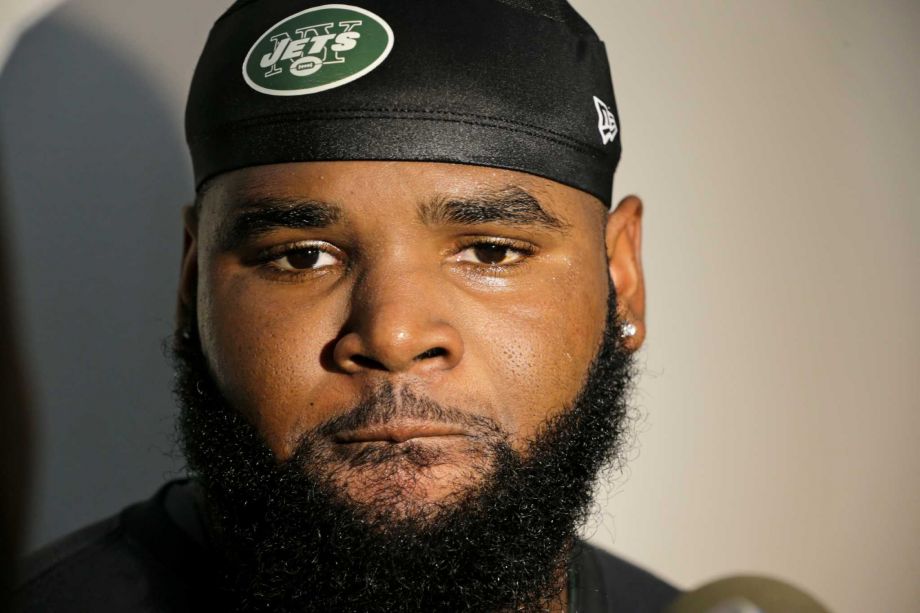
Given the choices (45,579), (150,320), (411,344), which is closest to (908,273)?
(411,344)

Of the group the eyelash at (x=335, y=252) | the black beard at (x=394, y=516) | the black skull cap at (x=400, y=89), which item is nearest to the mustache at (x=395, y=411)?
the black beard at (x=394, y=516)

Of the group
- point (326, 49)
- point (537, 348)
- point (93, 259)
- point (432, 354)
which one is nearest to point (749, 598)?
point (537, 348)

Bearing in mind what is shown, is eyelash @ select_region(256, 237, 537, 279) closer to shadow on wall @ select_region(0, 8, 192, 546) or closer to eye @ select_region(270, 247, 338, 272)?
eye @ select_region(270, 247, 338, 272)

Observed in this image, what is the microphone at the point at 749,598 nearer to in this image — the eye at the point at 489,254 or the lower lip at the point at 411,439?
the lower lip at the point at 411,439

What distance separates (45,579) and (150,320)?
2.63 feet

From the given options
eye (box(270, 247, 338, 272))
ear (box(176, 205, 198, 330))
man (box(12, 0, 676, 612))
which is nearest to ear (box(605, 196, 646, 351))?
man (box(12, 0, 676, 612))

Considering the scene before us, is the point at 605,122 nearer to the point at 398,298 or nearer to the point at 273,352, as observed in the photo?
the point at 398,298

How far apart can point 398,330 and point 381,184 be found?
0.26 meters

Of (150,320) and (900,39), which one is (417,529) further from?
(900,39)

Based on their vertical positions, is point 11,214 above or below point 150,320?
above

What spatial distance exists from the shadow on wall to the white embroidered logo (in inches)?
47.7

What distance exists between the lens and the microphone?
70.1 inches

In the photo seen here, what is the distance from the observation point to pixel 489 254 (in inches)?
76.0

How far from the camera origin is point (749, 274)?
112 inches
